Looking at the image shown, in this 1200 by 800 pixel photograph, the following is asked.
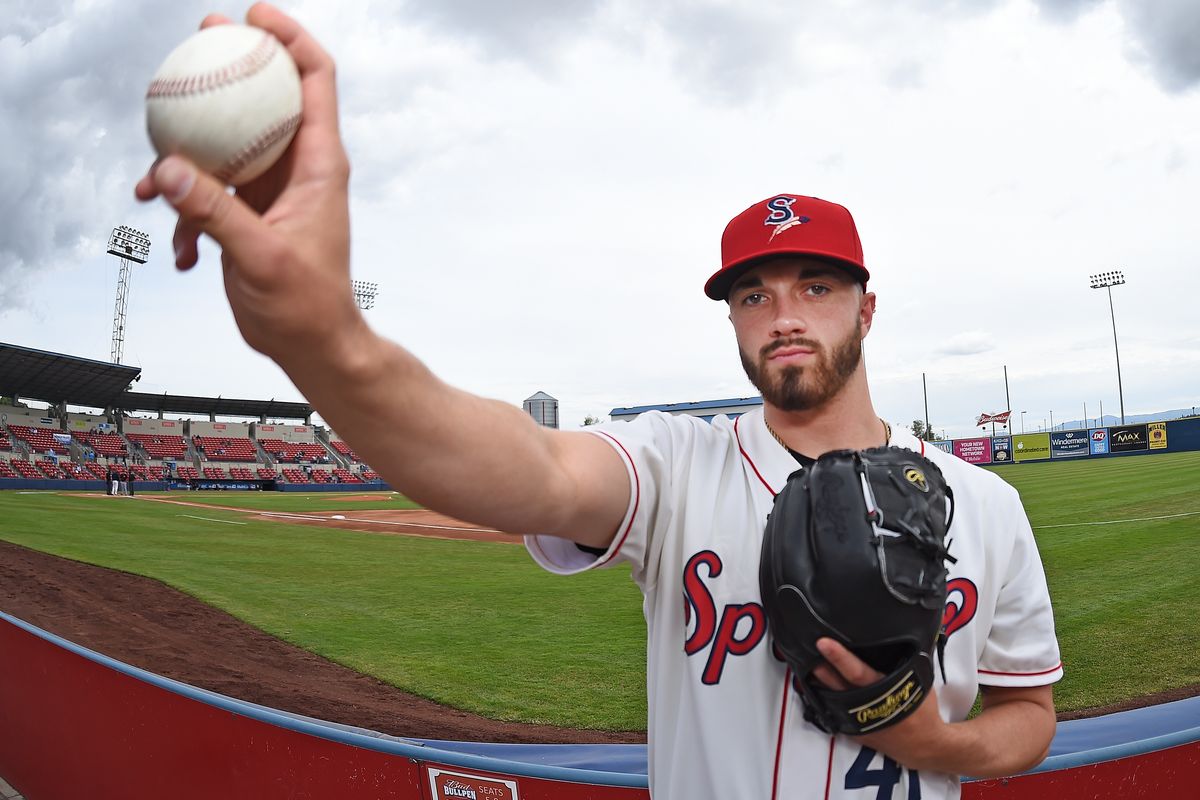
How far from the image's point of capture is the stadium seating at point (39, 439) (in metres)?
39.8

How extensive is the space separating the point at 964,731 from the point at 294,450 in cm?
5643

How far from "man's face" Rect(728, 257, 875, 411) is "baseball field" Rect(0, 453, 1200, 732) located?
14.1ft

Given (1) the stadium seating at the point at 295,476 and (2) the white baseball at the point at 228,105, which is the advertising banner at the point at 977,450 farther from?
(2) the white baseball at the point at 228,105

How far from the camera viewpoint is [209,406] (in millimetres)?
51500

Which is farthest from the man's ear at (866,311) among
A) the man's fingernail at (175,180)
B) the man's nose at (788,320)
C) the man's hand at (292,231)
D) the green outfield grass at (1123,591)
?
the green outfield grass at (1123,591)

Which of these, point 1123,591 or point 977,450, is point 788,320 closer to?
point 1123,591

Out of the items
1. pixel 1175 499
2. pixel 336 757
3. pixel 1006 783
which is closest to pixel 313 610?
pixel 336 757

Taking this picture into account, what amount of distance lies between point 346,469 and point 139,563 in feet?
140

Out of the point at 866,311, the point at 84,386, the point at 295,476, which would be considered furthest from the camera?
the point at 295,476

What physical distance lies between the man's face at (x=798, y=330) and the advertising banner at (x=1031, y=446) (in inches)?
1789

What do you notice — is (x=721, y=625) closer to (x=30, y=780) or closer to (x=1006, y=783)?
(x=1006, y=783)

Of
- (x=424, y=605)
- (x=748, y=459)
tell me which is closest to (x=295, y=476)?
(x=424, y=605)

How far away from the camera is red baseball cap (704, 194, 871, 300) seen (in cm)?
156

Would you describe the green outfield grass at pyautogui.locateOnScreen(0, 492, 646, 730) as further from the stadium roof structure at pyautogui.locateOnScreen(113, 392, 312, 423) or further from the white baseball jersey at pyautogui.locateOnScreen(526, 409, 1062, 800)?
the stadium roof structure at pyautogui.locateOnScreen(113, 392, 312, 423)
